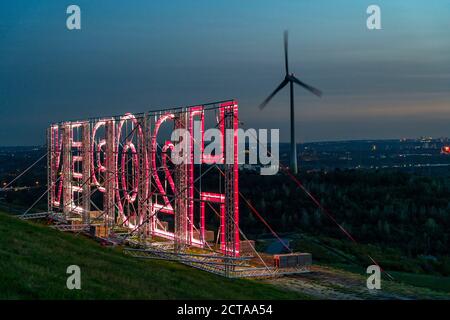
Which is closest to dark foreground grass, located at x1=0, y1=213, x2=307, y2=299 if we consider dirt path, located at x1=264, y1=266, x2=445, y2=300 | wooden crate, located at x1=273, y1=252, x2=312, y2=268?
dirt path, located at x1=264, y1=266, x2=445, y2=300

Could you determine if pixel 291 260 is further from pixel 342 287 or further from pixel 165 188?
pixel 165 188

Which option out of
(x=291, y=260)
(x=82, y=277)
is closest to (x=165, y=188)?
(x=291, y=260)

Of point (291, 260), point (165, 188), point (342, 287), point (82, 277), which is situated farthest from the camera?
point (165, 188)

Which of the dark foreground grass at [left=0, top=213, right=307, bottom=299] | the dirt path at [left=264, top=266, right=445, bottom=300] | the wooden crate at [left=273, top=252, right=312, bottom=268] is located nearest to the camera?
the dark foreground grass at [left=0, top=213, right=307, bottom=299]

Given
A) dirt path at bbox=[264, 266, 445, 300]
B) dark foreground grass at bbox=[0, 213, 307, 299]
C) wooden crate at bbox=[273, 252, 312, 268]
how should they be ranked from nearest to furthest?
dark foreground grass at bbox=[0, 213, 307, 299], dirt path at bbox=[264, 266, 445, 300], wooden crate at bbox=[273, 252, 312, 268]

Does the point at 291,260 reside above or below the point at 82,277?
below

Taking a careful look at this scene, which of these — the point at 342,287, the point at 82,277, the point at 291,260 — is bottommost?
the point at 342,287

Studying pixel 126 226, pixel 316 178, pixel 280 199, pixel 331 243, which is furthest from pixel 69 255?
pixel 316 178

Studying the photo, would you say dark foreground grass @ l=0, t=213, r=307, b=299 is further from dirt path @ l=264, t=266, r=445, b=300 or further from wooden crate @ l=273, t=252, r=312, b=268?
wooden crate @ l=273, t=252, r=312, b=268
